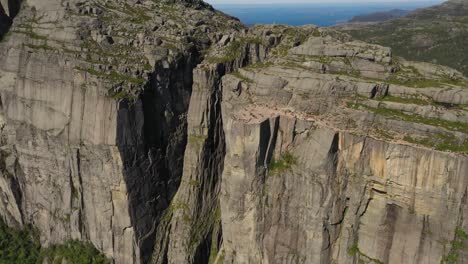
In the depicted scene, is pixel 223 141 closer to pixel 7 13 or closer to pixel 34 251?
pixel 34 251

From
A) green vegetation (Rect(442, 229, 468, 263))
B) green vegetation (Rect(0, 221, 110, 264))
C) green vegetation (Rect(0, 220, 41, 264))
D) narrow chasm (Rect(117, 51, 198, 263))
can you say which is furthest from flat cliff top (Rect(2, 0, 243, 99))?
green vegetation (Rect(442, 229, 468, 263))

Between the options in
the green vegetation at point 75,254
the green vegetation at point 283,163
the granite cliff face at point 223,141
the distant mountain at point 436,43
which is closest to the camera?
the granite cliff face at point 223,141

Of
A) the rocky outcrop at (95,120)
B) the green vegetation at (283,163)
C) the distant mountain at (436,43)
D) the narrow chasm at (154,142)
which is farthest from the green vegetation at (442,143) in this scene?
the distant mountain at (436,43)

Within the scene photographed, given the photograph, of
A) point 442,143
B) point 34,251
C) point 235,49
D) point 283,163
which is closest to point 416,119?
point 442,143

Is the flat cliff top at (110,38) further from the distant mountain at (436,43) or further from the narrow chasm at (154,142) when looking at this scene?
the distant mountain at (436,43)

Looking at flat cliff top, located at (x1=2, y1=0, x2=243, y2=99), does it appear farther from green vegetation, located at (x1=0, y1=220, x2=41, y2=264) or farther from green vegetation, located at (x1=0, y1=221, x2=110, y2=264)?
green vegetation, located at (x1=0, y1=220, x2=41, y2=264)
